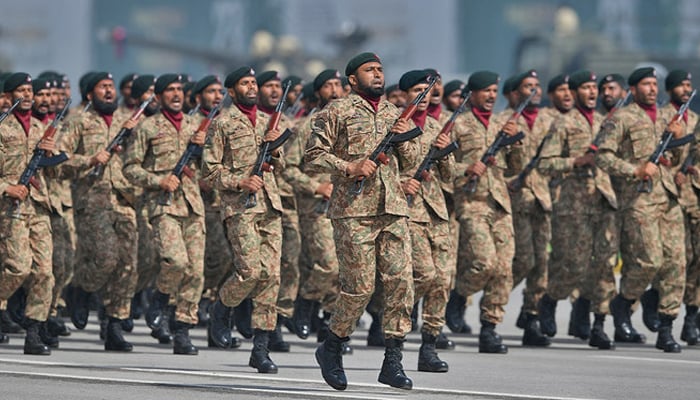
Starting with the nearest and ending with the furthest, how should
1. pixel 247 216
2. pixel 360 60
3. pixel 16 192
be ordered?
pixel 360 60 < pixel 247 216 < pixel 16 192

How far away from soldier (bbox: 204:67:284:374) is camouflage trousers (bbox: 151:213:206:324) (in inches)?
39.1

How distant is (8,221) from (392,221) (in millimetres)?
3434

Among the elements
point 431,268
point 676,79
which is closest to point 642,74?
point 676,79

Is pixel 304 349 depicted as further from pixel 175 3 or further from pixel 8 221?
pixel 175 3

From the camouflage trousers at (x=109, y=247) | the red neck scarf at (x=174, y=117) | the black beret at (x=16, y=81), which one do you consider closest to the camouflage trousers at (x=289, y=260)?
the red neck scarf at (x=174, y=117)

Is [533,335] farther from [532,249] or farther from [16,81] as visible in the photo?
[16,81]

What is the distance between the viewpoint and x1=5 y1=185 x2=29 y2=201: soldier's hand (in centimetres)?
1401

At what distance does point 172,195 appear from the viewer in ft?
48.4

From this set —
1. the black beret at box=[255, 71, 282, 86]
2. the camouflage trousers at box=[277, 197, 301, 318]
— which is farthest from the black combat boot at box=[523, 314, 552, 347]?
the black beret at box=[255, 71, 282, 86]

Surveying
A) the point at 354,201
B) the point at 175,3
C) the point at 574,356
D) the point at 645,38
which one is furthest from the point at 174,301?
the point at 175,3

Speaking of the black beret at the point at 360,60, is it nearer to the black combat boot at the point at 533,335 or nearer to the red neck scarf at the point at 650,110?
the red neck scarf at the point at 650,110

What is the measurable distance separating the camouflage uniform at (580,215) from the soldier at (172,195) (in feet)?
9.40

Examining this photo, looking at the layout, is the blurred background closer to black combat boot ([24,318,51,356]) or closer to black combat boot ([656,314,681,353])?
black combat boot ([656,314,681,353])

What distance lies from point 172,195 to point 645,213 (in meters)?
3.50
